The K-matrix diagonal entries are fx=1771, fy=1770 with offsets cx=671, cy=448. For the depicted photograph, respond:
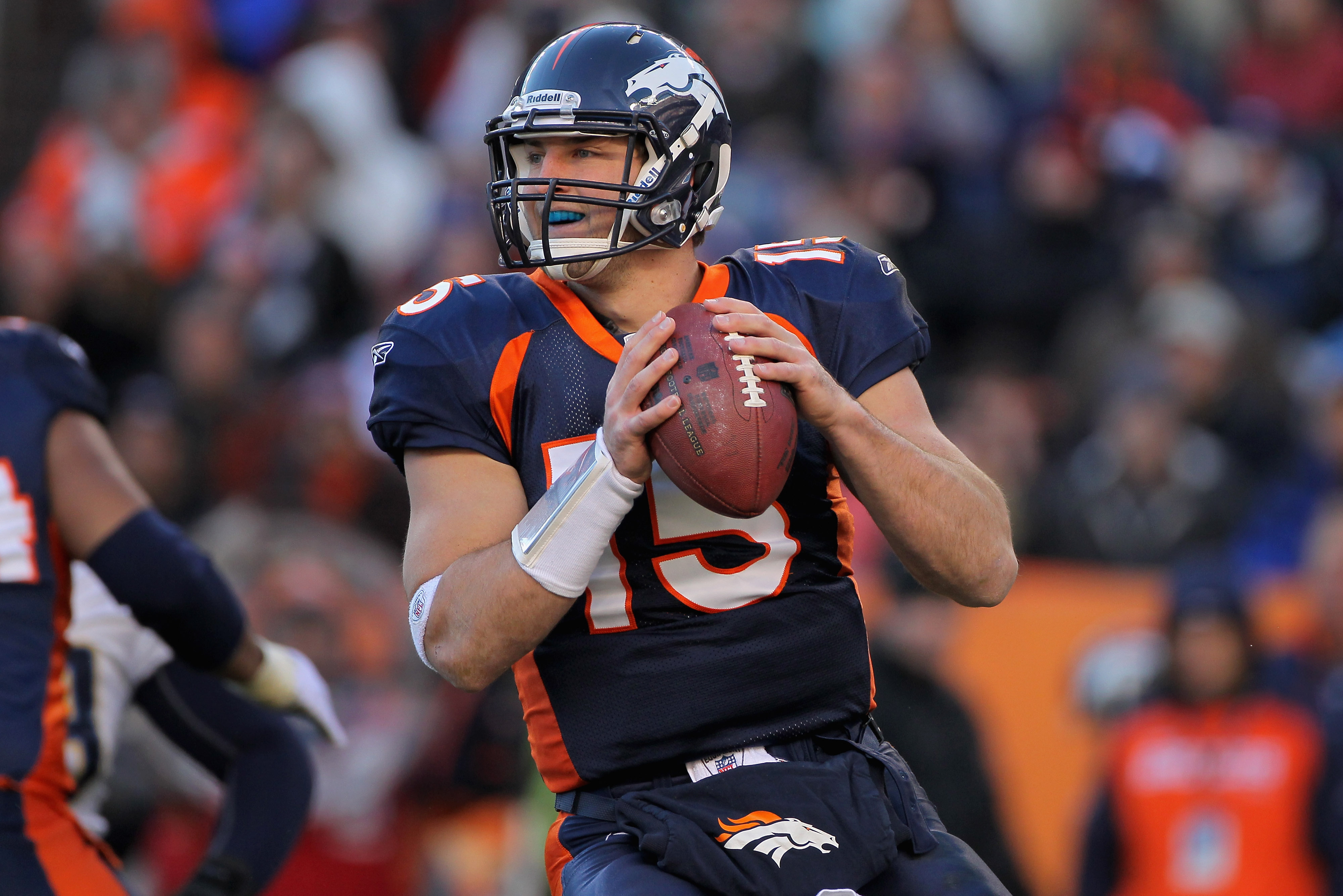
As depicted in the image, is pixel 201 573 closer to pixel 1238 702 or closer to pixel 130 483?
pixel 130 483

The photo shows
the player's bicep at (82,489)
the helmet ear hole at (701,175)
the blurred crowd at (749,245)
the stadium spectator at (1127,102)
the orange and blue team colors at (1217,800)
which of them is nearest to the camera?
the helmet ear hole at (701,175)

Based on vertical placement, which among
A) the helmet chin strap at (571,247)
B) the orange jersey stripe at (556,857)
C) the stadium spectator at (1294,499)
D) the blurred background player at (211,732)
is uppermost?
the helmet chin strap at (571,247)

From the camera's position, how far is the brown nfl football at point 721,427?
2705 millimetres

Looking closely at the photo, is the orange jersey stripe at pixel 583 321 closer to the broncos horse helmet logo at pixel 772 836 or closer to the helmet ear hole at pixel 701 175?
the helmet ear hole at pixel 701 175

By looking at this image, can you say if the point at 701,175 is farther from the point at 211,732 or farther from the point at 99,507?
the point at 211,732

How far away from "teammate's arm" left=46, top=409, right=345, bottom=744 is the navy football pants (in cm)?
108

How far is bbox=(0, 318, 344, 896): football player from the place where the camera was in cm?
338

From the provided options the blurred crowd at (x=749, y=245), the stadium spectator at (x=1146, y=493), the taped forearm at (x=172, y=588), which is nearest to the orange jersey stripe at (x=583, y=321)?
the taped forearm at (x=172, y=588)

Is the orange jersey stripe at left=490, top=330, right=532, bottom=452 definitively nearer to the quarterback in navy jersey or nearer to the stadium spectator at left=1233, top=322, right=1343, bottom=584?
the quarterback in navy jersey

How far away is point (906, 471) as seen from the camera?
2869 millimetres

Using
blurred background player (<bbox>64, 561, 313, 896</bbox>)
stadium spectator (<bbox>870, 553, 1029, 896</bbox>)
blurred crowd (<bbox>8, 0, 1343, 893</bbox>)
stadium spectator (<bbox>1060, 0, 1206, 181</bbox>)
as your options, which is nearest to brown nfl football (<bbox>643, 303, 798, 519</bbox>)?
blurred background player (<bbox>64, 561, 313, 896</bbox>)

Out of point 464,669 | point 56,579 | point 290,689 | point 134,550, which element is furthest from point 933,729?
point 464,669

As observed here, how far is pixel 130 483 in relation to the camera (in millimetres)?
3635

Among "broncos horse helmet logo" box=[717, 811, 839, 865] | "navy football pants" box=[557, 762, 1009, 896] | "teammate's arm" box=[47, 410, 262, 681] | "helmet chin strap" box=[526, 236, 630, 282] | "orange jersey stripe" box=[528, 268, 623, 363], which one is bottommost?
"navy football pants" box=[557, 762, 1009, 896]
